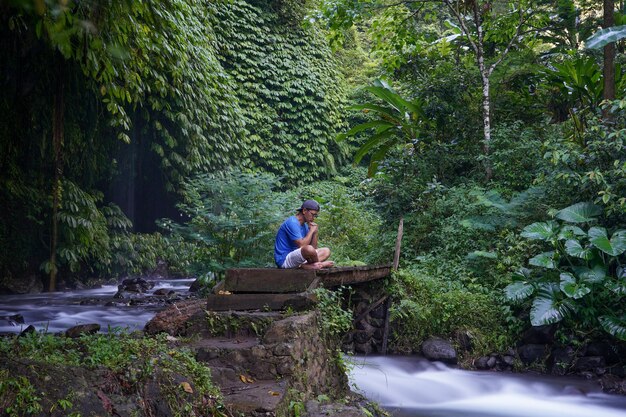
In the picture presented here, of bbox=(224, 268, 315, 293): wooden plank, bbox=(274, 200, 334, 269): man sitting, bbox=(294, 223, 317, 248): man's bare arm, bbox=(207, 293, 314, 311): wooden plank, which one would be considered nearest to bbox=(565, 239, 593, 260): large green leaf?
bbox=(274, 200, 334, 269): man sitting

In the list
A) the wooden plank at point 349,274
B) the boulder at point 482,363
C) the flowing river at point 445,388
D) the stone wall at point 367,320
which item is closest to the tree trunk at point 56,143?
the flowing river at point 445,388

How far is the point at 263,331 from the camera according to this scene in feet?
19.3

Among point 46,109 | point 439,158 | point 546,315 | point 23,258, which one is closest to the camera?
point 546,315

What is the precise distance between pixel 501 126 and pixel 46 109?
30.3ft

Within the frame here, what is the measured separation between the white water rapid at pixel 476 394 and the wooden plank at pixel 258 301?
5.60 feet

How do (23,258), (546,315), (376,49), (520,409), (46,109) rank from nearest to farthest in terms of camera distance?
(520,409) → (546,315) → (46,109) → (23,258) → (376,49)

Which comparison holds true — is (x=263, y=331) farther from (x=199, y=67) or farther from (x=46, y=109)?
(x=199, y=67)

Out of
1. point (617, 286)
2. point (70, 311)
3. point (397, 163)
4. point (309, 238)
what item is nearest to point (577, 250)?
point (617, 286)

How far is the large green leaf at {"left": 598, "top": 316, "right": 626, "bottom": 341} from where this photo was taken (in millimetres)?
8717

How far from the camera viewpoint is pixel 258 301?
21.3 feet

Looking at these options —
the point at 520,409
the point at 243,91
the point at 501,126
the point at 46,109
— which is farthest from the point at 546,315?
the point at 243,91

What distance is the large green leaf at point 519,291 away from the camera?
9531 mm

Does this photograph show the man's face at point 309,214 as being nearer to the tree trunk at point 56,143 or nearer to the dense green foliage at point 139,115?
the dense green foliage at point 139,115

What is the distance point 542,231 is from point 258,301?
17.5 feet
